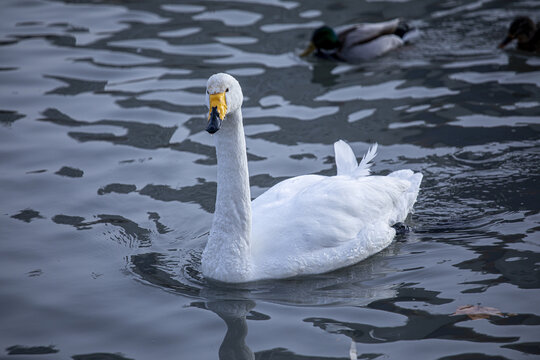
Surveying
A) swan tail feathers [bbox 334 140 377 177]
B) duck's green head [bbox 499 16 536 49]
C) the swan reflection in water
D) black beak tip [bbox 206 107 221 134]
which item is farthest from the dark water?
black beak tip [bbox 206 107 221 134]

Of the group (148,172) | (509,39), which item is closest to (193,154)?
(148,172)

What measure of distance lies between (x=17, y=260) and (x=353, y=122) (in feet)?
16.2

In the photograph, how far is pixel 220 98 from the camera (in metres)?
6.11

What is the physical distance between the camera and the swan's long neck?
6570mm

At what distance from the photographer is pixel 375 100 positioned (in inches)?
428

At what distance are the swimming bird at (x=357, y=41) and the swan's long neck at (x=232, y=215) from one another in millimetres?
6453

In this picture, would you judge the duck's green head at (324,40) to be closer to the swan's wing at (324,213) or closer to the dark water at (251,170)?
the dark water at (251,170)

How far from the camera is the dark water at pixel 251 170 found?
595 cm

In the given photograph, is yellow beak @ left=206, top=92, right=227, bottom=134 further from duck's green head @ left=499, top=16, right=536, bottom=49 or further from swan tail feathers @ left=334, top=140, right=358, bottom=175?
duck's green head @ left=499, top=16, right=536, bottom=49

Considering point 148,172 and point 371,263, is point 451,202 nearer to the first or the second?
point 371,263

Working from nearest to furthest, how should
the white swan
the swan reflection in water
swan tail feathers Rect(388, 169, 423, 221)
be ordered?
the swan reflection in water, the white swan, swan tail feathers Rect(388, 169, 423, 221)

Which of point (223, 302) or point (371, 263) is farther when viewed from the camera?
point (371, 263)

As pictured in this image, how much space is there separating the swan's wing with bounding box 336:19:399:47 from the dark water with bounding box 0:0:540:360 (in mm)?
517

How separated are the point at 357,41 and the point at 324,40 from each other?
0.59 meters
